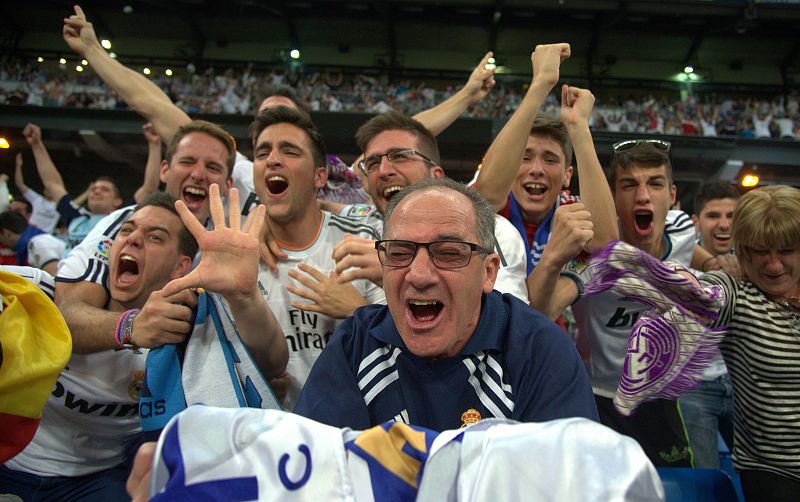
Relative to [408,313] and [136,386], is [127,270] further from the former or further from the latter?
[408,313]

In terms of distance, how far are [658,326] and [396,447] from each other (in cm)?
120

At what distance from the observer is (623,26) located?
70.2 ft

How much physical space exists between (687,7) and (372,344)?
2216 cm

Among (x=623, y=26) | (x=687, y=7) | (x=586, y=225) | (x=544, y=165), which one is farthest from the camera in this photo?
(x=623, y=26)

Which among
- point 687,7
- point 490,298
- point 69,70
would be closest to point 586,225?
point 490,298

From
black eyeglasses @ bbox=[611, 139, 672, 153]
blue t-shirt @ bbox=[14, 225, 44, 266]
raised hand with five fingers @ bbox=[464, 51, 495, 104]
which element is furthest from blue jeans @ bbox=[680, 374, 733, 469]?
blue t-shirt @ bbox=[14, 225, 44, 266]

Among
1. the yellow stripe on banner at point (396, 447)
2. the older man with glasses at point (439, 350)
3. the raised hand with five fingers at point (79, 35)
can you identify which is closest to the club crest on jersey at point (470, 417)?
the older man with glasses at point (439, 350)

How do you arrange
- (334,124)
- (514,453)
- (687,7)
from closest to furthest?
(514,453) < (334,124) < (687,7)

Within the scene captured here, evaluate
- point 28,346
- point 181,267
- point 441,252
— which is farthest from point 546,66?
point 28,346

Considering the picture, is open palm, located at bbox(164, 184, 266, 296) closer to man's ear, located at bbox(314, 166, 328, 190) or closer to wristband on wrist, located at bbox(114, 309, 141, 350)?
wristband on wrist, located at bbox(114, 309, 141, 350)

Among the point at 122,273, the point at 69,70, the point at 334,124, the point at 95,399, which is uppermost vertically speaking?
the point at 69,70

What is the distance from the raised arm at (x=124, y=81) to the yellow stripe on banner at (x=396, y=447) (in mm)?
2990

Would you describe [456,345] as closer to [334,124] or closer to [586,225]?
[586,225]

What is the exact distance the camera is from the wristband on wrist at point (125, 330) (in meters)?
1.93
